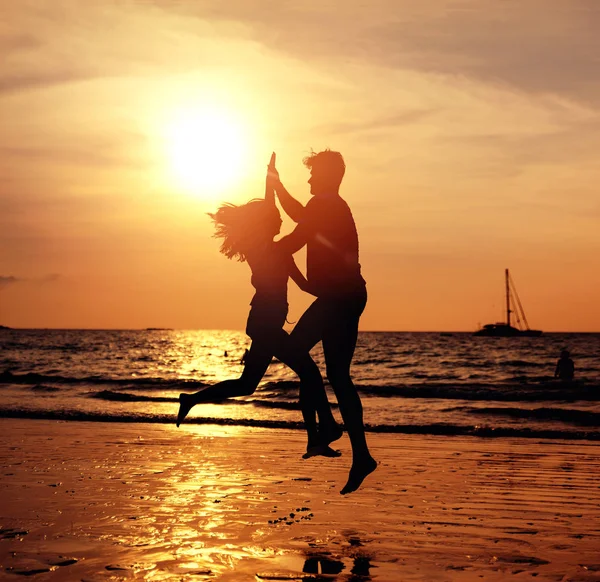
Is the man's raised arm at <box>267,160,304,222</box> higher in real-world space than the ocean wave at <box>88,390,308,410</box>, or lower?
higher

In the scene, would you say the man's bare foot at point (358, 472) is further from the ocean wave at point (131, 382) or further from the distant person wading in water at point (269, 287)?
the ocean wave at point (131, 382)

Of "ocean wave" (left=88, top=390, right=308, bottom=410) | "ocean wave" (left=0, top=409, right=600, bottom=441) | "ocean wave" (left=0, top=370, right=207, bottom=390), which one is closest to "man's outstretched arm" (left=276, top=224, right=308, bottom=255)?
"ocean wave" (left=0, top=409, right=600, bottom=441)

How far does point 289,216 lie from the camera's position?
6.81 meters

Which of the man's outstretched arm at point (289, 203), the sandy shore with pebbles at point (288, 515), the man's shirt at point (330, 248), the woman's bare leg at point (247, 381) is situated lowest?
the sandy shore with pebbles at point (288, 515)

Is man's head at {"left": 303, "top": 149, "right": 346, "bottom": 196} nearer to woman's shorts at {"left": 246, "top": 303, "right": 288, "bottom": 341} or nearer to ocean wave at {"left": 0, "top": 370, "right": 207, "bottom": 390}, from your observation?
woman's shorts at {"left": 246, "top": 303, "right": 288, "bottom": 341}

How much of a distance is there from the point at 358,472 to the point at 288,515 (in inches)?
36.6

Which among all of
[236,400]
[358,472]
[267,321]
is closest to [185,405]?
[267,321]

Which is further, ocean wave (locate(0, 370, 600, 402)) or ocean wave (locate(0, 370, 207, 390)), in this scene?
ocean wave (locate(0, 370, 207, 390))

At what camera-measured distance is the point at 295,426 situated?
1809 centimetres

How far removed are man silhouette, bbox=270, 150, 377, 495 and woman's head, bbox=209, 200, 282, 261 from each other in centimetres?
14

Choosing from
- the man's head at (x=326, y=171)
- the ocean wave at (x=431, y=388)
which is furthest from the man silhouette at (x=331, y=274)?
the ocean wave at (x=431, y=388)

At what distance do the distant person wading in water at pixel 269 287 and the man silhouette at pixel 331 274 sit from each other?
11 centimetres

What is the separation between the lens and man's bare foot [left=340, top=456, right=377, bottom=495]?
6.82 metres

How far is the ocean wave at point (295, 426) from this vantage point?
1609 centimetres
